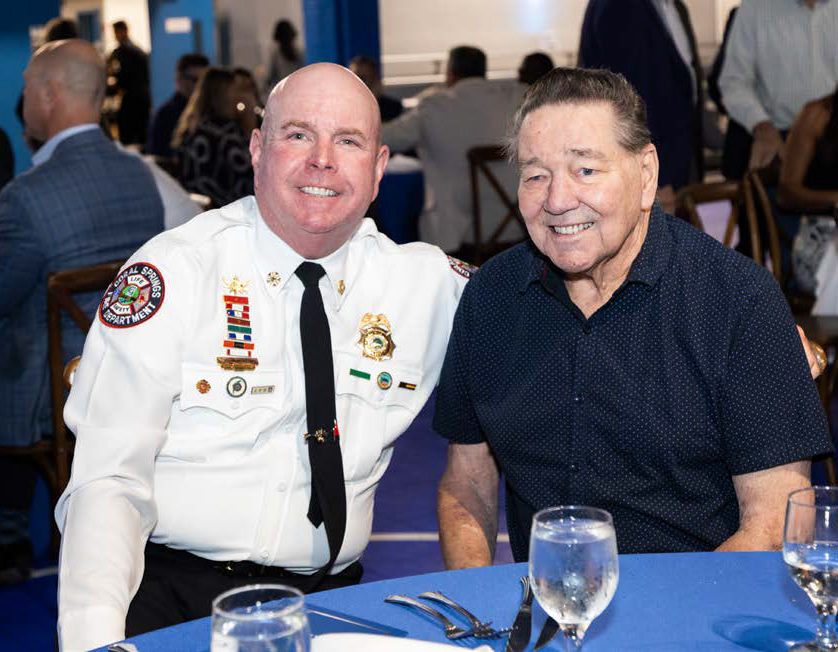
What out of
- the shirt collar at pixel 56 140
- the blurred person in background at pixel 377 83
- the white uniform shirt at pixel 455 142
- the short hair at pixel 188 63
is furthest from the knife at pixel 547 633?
the short hair at pixel 188 63

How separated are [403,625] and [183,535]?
0.79 metres

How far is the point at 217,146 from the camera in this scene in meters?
6.17

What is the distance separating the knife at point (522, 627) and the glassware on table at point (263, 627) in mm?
319

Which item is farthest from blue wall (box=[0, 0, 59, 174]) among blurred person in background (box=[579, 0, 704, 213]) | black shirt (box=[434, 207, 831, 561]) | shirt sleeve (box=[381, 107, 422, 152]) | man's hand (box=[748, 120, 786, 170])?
black shirt (box=[434, 207, 831, 561])

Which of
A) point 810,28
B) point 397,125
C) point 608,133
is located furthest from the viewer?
point 397,125

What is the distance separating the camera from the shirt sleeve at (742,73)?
521 centimetres

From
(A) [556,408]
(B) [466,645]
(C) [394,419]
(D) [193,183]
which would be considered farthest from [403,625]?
(D) [193,183]

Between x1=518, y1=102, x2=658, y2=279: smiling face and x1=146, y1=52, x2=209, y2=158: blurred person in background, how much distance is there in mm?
7263

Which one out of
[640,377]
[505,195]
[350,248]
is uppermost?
[350,248]

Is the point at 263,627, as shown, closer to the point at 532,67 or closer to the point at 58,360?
the point at 58,360

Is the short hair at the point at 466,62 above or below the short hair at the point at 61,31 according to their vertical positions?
below

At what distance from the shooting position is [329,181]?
6.72 feet

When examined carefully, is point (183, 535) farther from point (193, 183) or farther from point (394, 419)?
point (193, 183)

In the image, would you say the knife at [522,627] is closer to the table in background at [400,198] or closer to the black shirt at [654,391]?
the black shirt at [654,391]
